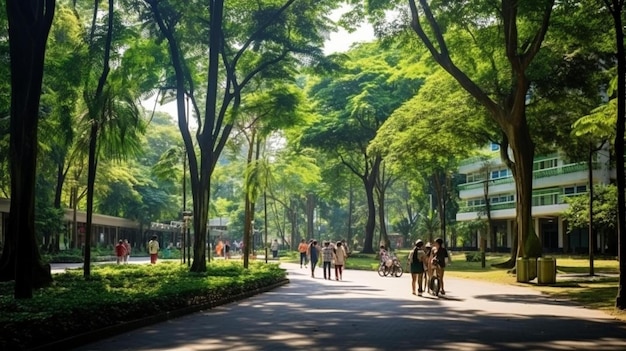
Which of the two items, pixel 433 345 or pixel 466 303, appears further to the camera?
pixel 466 303

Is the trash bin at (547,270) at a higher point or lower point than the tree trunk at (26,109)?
lower

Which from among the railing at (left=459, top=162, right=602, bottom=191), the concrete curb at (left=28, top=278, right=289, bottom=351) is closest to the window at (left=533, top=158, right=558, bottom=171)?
the railing at (left=459, top=162, right=602, bottom=191)

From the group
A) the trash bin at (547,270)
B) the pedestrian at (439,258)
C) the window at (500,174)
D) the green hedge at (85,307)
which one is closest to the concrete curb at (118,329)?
the green hedge at (85,307)

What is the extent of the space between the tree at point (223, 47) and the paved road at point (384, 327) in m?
6.98

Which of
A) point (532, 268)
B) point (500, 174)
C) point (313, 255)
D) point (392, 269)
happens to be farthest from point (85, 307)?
point (500, 174)

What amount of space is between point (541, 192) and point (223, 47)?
38.5 m

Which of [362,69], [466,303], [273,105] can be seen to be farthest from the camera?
[362,69]

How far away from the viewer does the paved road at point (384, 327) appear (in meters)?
10.1

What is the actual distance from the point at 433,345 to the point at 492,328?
2.39 meters

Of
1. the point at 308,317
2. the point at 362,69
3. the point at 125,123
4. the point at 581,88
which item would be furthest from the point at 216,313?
the point at 362,69

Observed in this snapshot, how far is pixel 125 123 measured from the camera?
22688 mm

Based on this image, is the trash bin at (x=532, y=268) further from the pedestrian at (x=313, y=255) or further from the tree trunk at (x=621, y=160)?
the tree trunk at (x=621, y=160)

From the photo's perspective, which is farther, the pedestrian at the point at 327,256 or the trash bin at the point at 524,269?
the pedestrian at the point at 327,256

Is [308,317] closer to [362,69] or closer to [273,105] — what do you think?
[273,105]
